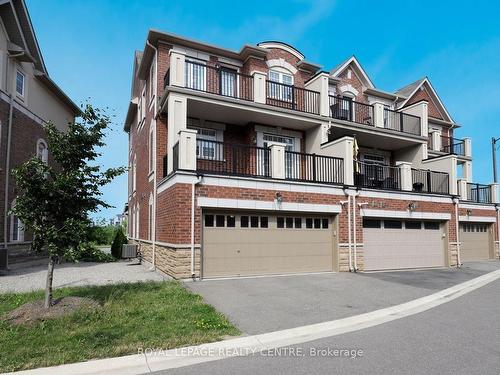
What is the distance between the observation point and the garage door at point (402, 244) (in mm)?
14453

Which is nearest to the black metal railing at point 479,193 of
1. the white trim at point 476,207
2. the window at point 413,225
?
the white trim at point 476,207

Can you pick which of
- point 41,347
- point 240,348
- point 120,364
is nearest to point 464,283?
point 240,348

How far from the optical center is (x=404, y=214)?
15094 millimetres

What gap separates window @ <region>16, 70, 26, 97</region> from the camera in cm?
1582

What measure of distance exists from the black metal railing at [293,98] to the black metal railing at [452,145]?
41.4ft

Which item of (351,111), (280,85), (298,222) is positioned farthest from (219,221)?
(351,111)

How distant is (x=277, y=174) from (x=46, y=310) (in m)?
7.97

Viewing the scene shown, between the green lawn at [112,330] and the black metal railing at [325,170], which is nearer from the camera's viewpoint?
the green lawn at [112,330]

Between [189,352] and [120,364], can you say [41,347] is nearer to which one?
[120,364]

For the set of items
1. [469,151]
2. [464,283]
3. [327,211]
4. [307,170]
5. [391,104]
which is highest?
[391,104]

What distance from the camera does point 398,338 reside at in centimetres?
593

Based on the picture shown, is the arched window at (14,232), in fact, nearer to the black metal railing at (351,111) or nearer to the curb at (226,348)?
the curb at (226,348)

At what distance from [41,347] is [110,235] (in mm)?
36013

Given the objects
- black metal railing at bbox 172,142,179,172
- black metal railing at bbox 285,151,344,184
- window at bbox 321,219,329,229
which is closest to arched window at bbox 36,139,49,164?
black metal railing at bbox 172,142,179,172
